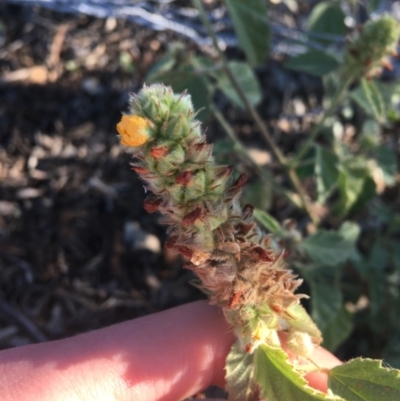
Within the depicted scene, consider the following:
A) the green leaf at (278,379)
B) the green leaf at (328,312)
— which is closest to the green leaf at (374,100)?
the green leaf at (328,312)

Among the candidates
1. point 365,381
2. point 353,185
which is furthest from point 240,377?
point 353,185

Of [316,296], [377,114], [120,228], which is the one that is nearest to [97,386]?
[316,296]

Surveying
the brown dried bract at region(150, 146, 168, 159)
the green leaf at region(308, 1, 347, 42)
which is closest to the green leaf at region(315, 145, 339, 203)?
the green leaf at region(308, 1, 347, 42)

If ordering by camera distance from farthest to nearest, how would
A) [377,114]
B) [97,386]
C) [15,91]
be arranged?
1. [15,91]
2. [377,114]
3. [97,386]

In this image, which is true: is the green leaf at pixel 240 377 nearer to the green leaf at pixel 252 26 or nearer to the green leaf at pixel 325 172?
the green leaf at pixel 325 172

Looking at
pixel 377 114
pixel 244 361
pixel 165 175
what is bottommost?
pixel 244 361

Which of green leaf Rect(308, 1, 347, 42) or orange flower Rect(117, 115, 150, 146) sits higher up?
orange flower Rect(117, 115, 150, 146)

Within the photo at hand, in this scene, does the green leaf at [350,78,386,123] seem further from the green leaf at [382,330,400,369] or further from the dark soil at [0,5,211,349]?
the dark soil at [0,5,211,349]

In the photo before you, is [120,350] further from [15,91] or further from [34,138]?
[15,91]
